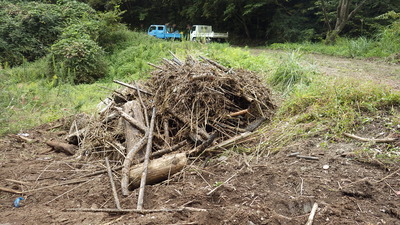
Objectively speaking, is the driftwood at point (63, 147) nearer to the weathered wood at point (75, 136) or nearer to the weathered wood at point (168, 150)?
the weathered wood at point (75, 136)

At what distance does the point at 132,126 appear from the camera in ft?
13.0

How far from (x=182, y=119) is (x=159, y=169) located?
97cm

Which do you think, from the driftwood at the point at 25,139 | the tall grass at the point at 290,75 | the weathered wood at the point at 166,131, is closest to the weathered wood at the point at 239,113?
the weathered wood at the point at 166,131

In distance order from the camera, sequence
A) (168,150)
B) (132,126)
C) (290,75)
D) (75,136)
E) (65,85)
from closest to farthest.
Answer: (168,150) < (132,126) < (75,136) < (290,75) < (65,85)

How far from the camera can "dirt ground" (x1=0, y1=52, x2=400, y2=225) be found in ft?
7.59

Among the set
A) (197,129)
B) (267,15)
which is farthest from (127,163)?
(267,15)

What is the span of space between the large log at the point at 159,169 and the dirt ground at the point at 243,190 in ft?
0.34

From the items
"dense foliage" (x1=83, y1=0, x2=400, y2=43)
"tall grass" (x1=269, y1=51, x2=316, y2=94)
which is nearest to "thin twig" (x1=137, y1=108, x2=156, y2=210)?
"tall grass" (x1=269, y1=51, x2=316, y2=94)

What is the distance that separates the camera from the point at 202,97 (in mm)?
4035

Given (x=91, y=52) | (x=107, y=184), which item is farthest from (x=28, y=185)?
(x=91, y=52)

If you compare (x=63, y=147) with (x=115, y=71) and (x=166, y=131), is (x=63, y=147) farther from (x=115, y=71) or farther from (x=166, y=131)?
(x=115, y=71)

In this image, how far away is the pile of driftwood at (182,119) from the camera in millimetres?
3760

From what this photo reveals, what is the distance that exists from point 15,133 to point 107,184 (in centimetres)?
348

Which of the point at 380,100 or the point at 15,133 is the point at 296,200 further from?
the point at 15,133
